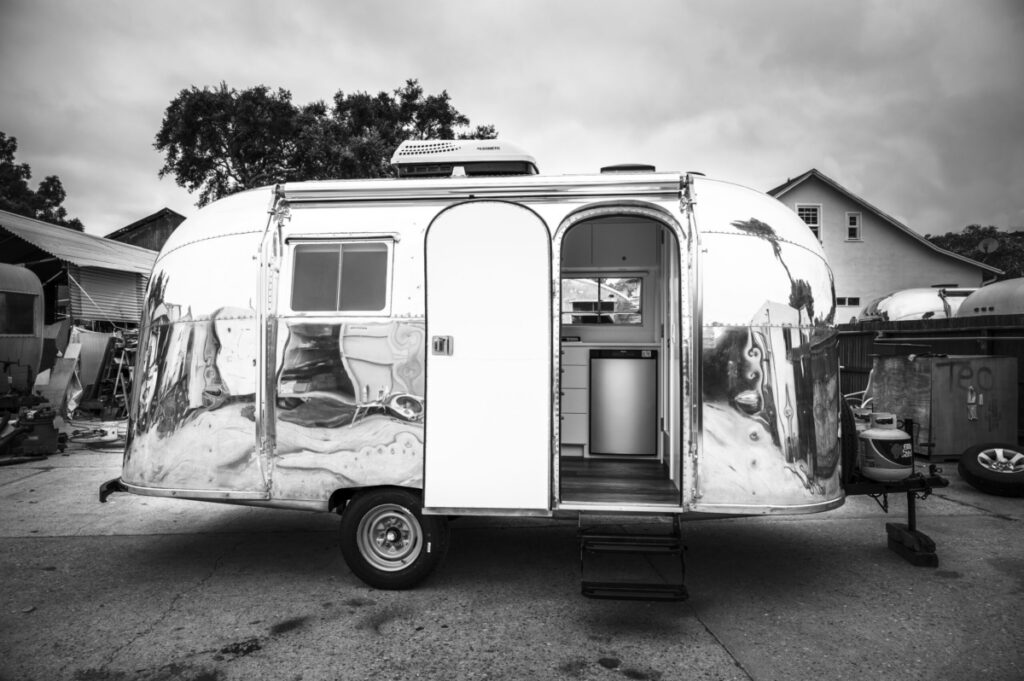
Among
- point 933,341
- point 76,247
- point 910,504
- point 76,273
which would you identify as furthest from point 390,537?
point 76,247

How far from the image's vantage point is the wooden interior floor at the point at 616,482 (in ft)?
15.2

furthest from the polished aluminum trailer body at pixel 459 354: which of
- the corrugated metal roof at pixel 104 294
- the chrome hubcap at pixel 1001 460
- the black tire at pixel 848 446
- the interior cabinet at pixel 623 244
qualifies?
the corrugated metal roof at pixel 104 294

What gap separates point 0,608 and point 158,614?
113cm

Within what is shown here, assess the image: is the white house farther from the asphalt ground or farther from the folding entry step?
the folding entry step

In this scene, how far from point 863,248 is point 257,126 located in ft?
87.2

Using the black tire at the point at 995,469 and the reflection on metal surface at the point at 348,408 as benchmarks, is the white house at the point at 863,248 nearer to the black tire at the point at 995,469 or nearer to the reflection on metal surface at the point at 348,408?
the black tire at the point at 995,469

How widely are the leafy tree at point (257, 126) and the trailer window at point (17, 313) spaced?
15605mm

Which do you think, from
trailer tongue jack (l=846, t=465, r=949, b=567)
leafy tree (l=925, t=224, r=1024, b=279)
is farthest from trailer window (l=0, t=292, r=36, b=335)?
leafy tree (l=925, t=224, r=1024, b=279)

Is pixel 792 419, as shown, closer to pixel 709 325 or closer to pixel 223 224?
pixel 709 325

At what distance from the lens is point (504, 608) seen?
454 cm

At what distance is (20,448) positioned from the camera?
10.1 meters

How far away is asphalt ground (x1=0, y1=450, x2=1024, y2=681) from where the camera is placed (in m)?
3.77

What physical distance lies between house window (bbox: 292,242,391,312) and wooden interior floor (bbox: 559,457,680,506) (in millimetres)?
1846

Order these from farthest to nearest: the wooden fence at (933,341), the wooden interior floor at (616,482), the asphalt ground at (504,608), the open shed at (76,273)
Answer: the open shed at (76,273) → the wooden fence at (933,341) → the wooden interior floor at (616,482) → the asphalt ground at (504,608)
